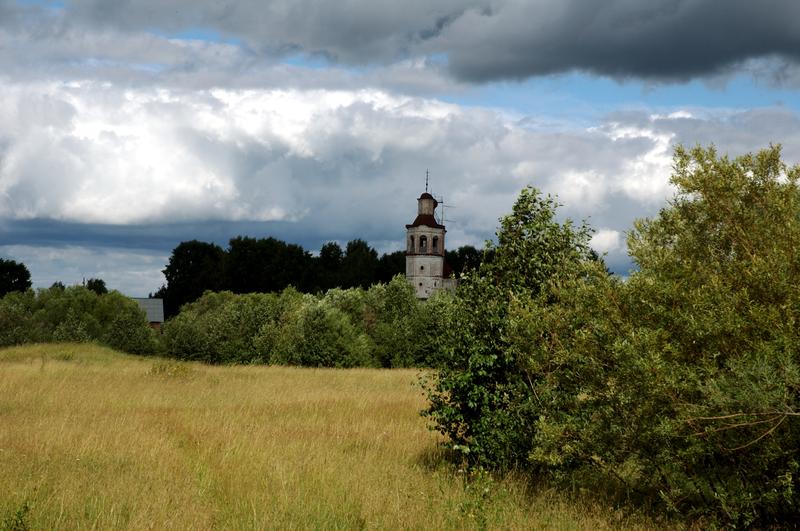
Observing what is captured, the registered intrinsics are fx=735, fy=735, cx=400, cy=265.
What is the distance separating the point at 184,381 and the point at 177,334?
3239 centimetres

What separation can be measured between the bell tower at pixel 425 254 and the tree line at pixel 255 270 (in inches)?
599

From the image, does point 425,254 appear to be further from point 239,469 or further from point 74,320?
point 239,469

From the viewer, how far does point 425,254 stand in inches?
3932

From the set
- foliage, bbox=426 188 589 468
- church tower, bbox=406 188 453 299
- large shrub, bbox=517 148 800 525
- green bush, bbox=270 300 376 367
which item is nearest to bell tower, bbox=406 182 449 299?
church tower, bbox=406 188 453 299

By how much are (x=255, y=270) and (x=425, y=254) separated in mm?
32418

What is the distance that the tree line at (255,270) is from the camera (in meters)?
116

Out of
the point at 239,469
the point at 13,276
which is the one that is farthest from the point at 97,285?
the point at 239,469

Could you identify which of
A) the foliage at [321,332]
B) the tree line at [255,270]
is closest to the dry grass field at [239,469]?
the foliage at [321,332]

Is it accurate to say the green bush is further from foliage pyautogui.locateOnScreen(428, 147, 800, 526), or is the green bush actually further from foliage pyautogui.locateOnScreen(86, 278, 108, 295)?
foliage pyautogui.locateOnScreen(86, 278, 108, 295)

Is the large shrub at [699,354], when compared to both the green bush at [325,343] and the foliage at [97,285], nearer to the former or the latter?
the green bush at [325,343]

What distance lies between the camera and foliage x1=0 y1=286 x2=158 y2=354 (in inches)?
2434

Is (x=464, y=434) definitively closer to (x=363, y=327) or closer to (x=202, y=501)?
(x=202, y=501)


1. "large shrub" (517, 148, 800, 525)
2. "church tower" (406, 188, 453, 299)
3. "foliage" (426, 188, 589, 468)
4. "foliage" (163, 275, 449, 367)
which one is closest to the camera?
"large shrub" (517, 148, 800, 525)

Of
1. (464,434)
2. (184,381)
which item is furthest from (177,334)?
(464,434)
